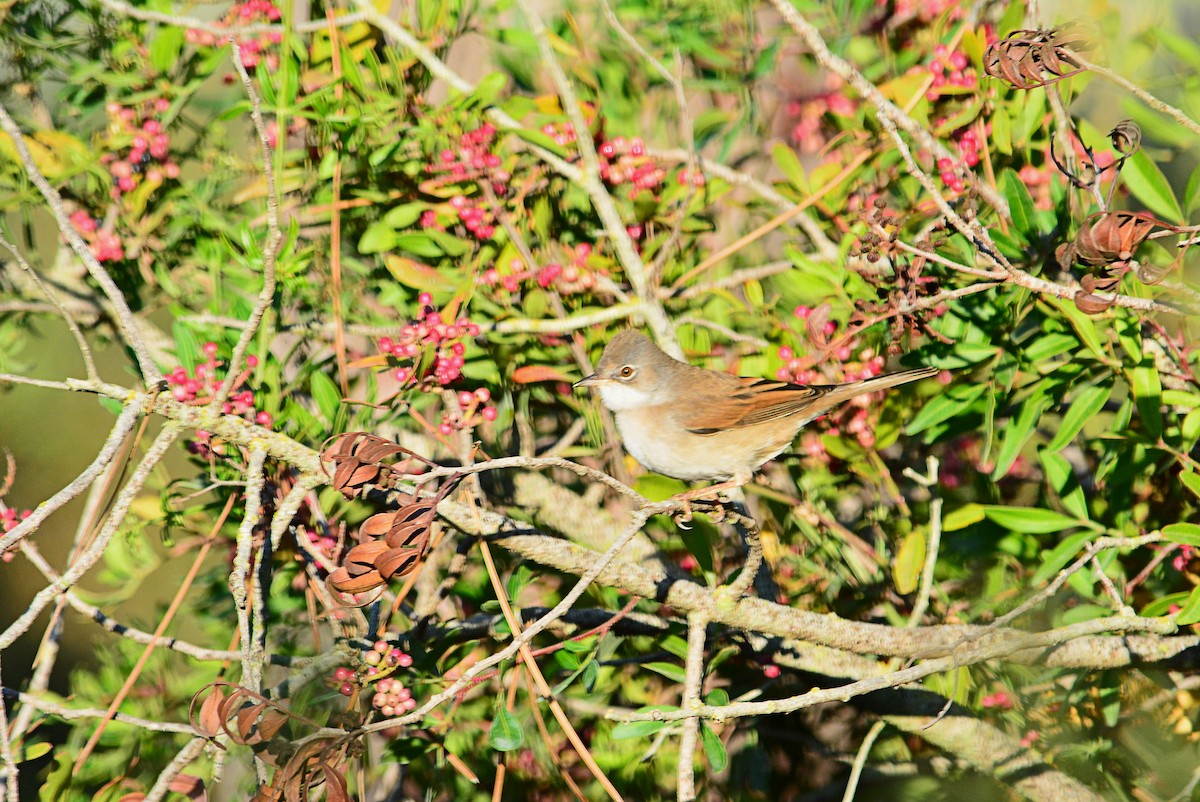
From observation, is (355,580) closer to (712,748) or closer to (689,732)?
(689,732)

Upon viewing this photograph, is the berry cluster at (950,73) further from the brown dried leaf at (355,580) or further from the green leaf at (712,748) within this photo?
the brown dried leaf at (355,580)

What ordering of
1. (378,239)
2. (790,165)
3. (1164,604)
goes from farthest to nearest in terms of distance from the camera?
1. (790,165)
2. (378,239)
3. (1164,604)

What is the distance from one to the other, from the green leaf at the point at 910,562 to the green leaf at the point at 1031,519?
0.75 ft

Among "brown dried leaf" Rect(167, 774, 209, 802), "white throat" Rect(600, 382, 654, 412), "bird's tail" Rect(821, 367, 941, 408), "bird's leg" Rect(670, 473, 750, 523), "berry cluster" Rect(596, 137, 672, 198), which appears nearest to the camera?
"brown dried leaf" Rect(167, 774, 209, 802)

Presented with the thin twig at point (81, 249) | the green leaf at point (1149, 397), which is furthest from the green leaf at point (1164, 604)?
the thin twig at point (81, 249)

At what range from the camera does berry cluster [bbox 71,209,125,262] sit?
2865 millimetres

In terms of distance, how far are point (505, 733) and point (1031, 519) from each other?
147 centimetres

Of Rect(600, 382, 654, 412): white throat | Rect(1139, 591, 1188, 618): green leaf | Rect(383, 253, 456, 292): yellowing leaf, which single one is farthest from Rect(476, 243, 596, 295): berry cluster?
Rect(1139, 591, 1188, 618): green leaf

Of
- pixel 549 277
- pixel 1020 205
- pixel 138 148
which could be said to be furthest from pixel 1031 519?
pixel 138 148

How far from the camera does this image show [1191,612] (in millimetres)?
2199

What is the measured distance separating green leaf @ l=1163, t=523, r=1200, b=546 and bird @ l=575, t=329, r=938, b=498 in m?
0.92

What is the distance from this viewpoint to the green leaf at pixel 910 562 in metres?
2.69

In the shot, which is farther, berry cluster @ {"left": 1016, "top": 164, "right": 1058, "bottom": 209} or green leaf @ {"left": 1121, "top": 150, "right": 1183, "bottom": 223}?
berry cluster @ {"left": 1016, "top": 164, "right": 1058, "bottom": 209}

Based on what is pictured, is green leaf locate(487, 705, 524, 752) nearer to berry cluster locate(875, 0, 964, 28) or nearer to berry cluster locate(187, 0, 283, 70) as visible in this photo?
berry cluster locate(187, 0, 283, 70)
